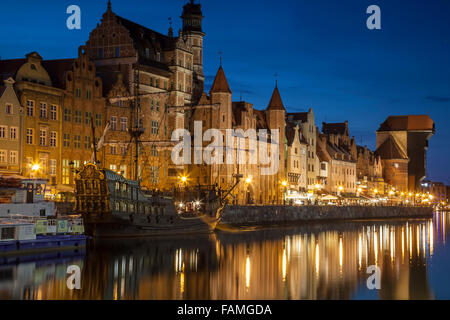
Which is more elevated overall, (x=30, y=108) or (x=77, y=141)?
(x=30, y=108)

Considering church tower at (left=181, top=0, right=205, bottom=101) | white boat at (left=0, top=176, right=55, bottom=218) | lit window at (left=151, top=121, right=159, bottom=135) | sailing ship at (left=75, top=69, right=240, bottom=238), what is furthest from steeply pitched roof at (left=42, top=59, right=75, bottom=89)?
church tower at (left=181, top=0, right=205, bottom=101)

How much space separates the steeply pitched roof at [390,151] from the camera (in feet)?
598

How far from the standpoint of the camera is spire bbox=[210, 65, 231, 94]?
101 m

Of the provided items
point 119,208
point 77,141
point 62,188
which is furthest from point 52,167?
point 119,208

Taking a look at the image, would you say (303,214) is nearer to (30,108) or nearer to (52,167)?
(52,167)

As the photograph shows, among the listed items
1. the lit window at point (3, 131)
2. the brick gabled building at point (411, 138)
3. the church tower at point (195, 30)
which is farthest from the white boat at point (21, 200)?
the brick gabled building at point (411, 138)

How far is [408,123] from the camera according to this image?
190 m

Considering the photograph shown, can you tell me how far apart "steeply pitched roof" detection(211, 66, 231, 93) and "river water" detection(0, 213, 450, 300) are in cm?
3709

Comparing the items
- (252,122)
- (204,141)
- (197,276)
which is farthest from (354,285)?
(252,122)

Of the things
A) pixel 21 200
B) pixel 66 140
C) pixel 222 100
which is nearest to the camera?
pixel 21 200

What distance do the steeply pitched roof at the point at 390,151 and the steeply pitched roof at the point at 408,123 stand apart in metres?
4.79

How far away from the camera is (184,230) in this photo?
231ft

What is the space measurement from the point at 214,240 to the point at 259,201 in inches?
1582

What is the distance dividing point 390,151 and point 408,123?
12276 millimetres
